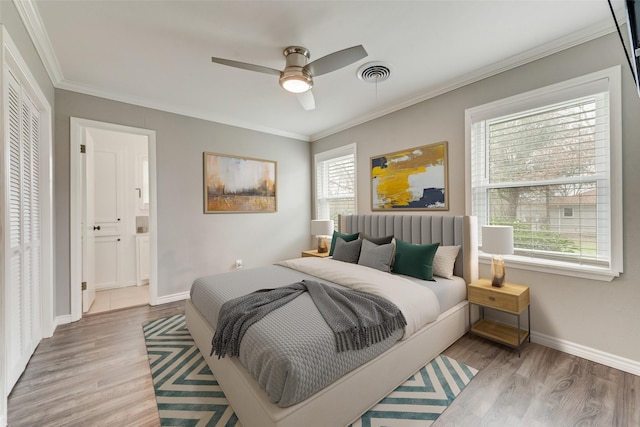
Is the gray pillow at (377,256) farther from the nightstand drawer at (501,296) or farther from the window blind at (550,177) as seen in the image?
the window blind at (550,177)

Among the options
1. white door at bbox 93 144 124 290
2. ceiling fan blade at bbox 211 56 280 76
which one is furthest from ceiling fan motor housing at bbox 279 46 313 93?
white door at bbox 93 144 124 290

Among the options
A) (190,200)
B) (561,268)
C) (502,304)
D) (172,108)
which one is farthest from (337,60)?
(190,200)

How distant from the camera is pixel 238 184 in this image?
410cm

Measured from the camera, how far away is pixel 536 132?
2.42 metres

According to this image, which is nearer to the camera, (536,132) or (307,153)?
(536,132)

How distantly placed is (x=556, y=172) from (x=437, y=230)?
1.12 metres

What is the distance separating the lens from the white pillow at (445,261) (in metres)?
2.57

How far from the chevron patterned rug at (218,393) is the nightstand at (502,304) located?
54 centimetres

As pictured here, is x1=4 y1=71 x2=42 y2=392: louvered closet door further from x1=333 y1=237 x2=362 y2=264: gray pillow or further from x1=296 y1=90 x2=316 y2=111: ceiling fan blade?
x1=333 y1=237 x2=362 y2=264: gray pillow

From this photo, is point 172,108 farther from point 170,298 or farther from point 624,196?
point 624,196

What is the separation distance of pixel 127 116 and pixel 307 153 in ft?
9.09

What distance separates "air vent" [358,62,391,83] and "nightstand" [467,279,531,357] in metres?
2.25

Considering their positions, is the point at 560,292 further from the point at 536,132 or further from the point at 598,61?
the point at 598,61

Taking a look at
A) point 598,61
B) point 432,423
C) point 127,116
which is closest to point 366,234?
point 432,423
